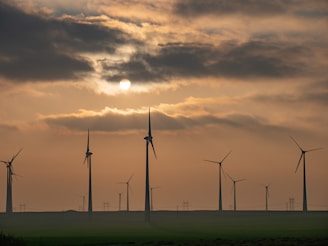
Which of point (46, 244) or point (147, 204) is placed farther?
point (147, 204)

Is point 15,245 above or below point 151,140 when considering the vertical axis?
below

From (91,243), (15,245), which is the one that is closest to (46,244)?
(91,243)

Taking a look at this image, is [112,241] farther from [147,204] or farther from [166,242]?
[147,204]

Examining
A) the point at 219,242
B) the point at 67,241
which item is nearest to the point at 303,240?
the point at 219,242

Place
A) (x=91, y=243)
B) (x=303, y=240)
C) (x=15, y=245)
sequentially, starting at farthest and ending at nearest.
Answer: (x=91, y=243)
(x=303, y=240)
(x=15, y=245)

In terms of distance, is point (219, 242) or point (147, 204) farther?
point (147, 204)

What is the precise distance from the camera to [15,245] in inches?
3826

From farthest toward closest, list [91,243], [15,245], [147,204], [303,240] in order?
[147,204] < [91,243] < [303,240] < [15,245]

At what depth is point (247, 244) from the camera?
102438 millimetres

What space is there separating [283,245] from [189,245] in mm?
11586

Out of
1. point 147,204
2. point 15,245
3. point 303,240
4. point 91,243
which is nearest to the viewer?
point 15,245

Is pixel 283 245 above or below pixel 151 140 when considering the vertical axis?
below

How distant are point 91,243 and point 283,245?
2766 cm

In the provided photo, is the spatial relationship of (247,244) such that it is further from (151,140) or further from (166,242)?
(151,140)
